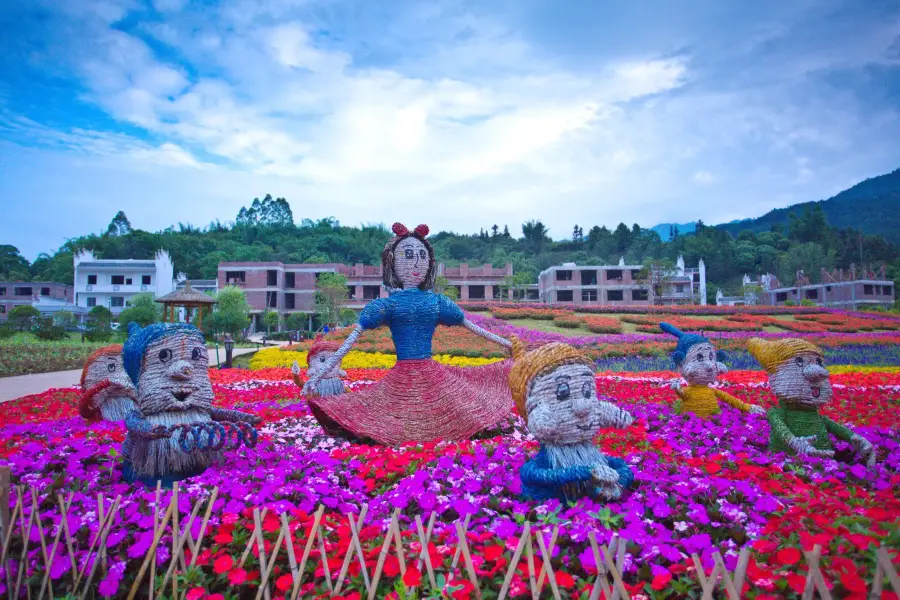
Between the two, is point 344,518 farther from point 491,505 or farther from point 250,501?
point 491,505

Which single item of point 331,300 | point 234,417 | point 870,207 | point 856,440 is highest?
point 870,207

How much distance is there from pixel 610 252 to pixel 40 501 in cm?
6849

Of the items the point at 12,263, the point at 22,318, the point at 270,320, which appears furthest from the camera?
the point at 12,263

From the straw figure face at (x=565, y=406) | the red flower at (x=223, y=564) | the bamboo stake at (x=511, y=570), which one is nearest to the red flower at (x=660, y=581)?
the bamboo stake at (x=511, y=570)

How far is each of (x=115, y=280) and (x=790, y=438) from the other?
48630mm

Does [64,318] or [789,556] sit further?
[64,318]

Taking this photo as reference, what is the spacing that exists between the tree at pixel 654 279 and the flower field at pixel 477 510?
36.4 m

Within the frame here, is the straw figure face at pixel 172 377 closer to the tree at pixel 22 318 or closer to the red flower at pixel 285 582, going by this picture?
the red flower at pixel 285 582

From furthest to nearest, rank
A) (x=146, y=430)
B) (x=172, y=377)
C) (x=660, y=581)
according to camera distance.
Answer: (x=172, y=377), (x=146, y=430), (x=660, y=581)

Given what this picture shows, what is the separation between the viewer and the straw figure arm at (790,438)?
169 inches

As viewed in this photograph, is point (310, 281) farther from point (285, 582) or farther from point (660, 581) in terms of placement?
point (660, 581)

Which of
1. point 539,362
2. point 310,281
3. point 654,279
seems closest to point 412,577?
point 539,362

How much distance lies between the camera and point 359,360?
14.3m

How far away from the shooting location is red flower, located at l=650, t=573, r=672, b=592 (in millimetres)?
2379
